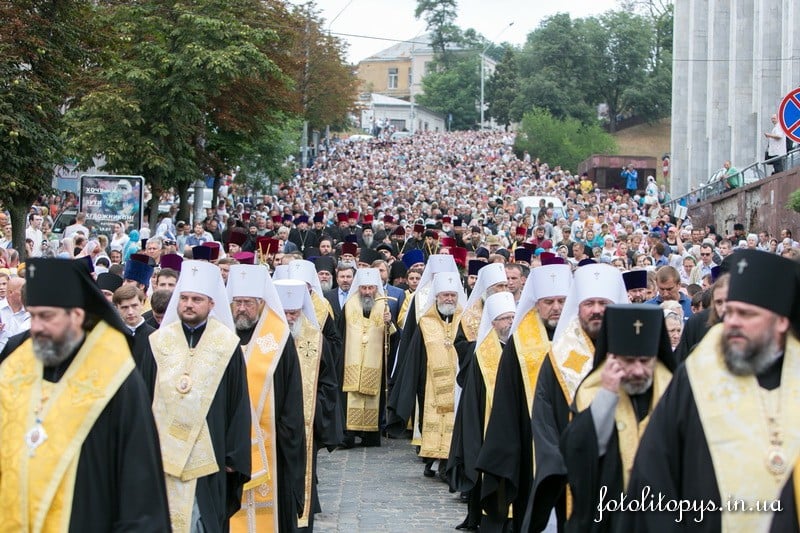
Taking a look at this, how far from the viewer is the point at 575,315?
312 inches

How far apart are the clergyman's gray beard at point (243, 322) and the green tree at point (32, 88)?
11.3 m

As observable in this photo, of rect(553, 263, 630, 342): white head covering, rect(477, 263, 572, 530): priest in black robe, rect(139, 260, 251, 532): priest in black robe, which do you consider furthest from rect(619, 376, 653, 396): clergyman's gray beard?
rect(139, 260, 251, 532): priest in black robe

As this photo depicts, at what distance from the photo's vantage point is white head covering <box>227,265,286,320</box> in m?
9.69

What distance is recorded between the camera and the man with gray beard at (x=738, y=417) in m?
5.47

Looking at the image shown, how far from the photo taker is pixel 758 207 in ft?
107

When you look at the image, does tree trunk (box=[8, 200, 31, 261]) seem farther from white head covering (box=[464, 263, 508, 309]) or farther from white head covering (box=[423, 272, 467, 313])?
white head covering (box=[464, 263, 508, 309])

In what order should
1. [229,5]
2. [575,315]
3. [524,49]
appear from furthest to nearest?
[524,49] → [229,5] → [575,315]

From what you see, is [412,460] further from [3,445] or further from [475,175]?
[475,175]

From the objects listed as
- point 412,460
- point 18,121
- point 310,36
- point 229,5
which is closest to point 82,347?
point 412,460

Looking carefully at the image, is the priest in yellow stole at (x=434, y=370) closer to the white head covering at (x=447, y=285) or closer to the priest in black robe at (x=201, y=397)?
the white head covering at (x=447, y=285)

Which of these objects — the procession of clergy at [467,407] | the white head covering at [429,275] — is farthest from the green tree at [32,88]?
the procession of clergy at [467,407]

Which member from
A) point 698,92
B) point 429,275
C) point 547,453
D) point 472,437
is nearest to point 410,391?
point 429,275

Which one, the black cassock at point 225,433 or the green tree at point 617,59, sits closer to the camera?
the black cassock at point 225,433

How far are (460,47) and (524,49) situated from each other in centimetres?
4232
